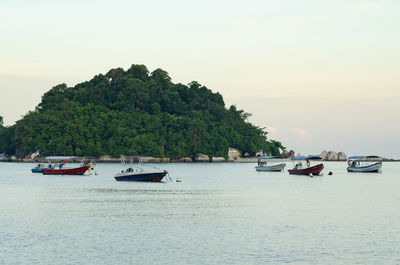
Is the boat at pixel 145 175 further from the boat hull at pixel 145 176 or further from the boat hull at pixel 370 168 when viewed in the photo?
the boat hull at pixel 370 168

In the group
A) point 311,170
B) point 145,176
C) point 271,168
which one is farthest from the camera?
point 271,168

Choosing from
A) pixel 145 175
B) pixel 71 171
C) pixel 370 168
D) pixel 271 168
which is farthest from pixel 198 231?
pixel 271 168

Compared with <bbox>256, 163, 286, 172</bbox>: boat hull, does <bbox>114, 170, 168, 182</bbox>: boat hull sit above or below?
below

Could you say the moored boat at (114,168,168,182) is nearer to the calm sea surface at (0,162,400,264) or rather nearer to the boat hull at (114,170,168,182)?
the boat hull at (114,170,168,182)

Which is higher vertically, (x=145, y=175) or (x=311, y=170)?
(x=311, y=170)

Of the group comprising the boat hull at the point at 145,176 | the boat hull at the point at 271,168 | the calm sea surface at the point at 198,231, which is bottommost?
the calm sea surface at the point at 198,231

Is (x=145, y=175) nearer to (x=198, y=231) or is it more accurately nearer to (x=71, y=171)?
(x=71, y=171)

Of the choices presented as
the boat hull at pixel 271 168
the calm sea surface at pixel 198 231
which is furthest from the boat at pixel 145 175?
the boat hull at pixel 271 168

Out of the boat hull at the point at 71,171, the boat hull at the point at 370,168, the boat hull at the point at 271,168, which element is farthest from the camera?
the boat hull at the point at 271,168

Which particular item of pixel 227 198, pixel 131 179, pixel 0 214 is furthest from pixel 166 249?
pixel 131 179

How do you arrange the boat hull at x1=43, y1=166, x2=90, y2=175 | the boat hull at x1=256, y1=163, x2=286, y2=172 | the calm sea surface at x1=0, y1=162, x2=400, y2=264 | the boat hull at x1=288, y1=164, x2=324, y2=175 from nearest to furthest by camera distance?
the calm sea surface at x1=0, y1=162, x2=400, y2=264 → the boat hull at x1=288, y1=164, x2=324, y2=175 → the boat hull at x1=43, y1=166, x2=90, y2=175 → the boat hull at x1=256, y1=163, x2=286, y2=172

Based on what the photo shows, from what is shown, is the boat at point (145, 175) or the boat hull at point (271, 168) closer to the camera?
the boat at point (145, 175)

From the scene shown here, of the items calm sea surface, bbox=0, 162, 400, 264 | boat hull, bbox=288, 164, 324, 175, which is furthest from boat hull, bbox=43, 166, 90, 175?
calm sea surface, bbox=0, 162, 400, 264

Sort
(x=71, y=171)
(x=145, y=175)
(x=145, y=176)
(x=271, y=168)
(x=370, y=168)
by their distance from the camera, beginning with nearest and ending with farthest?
1. (x=145, y=175)
2. (x=145, y=176)
3. (x=71, y=171)
4. (x=370, y=168)
5. (x=271, y=168)
